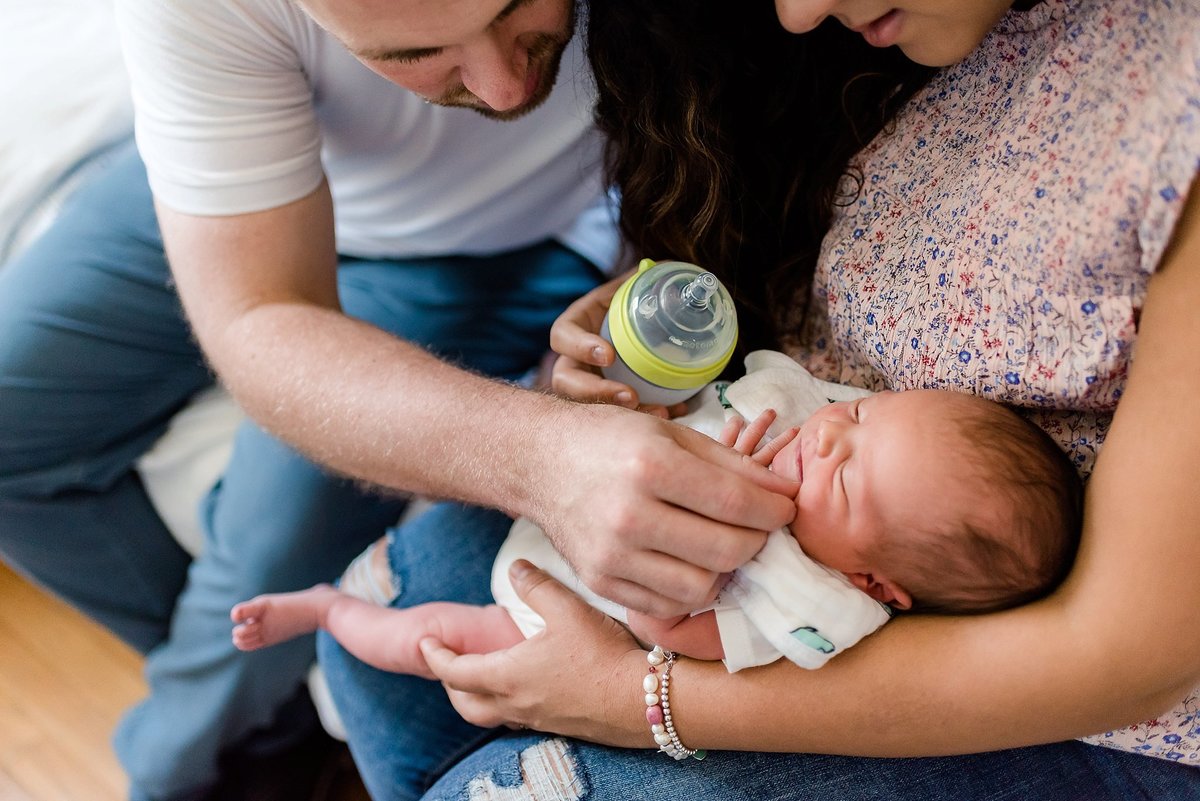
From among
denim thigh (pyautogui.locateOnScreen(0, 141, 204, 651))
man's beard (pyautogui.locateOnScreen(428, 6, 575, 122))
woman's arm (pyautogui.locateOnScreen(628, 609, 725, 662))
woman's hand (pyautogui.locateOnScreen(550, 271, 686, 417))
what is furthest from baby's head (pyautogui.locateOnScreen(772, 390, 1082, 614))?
denim thigh (pyautogui.locateOnScreen(0, 141, 204, 651))

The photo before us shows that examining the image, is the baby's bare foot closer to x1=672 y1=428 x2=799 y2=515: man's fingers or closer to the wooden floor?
the wooden floor

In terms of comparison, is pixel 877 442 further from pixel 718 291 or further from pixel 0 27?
pixel 0 27

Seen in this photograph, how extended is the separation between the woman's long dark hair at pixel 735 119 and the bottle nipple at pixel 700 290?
0.55ft

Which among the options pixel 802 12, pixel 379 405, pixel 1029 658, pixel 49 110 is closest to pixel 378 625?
pixel 379 405

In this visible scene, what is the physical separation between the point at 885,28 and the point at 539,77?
0.44 m

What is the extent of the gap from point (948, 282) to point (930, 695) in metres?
0.43

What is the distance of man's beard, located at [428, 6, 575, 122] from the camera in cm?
117

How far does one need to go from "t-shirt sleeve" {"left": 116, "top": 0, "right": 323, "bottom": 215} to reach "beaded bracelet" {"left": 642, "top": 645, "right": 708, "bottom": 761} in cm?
79

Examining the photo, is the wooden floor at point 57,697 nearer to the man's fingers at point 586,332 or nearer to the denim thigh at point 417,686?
the denim thigh at point 417,686

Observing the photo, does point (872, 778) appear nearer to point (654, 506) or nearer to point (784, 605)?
point (784, 605)

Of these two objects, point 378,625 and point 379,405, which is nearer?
point 379,405

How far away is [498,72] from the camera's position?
3.57 feet

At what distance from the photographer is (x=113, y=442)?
66.1 inches

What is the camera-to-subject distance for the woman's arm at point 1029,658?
81cm
